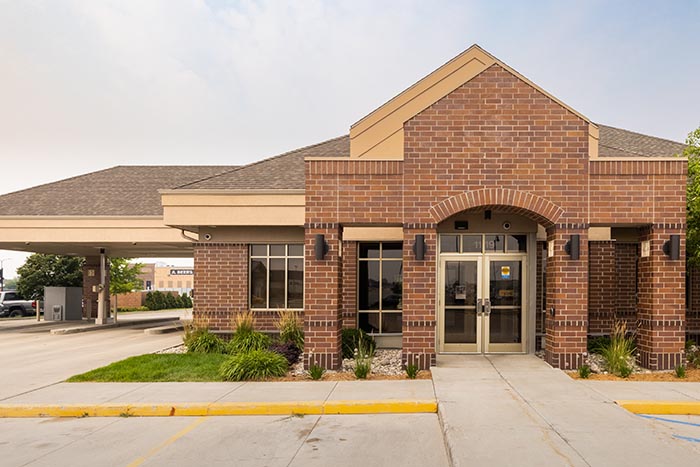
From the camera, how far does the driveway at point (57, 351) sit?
1267cm

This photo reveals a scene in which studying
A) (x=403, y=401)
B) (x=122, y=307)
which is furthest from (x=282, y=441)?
(x=122, y=307)

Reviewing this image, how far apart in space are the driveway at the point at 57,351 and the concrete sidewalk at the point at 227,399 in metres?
1.16

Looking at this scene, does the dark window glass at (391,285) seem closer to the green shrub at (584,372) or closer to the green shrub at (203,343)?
the green shrub at (203,343)

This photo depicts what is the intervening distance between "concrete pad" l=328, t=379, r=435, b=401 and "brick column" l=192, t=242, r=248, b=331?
7463 millimetres

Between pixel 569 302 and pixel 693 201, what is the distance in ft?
13.6

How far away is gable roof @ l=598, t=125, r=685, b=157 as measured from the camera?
61.3 ft

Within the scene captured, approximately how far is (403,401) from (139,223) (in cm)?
1606

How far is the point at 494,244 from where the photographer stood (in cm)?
1409

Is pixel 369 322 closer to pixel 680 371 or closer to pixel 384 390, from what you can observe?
pixel 384 390

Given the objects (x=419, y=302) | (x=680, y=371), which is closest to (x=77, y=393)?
(x=419, y=302)

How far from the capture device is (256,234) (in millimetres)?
18391

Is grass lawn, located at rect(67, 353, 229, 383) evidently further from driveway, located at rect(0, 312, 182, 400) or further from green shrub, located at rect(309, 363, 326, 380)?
green shrub, located at rect(309, 363, 326, 380)

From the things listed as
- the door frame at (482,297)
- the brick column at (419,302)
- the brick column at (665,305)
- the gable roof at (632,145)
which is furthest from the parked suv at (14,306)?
the brick column at (665,305)

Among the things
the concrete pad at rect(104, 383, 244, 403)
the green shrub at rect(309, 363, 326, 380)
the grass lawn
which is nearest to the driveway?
the grass lawn
